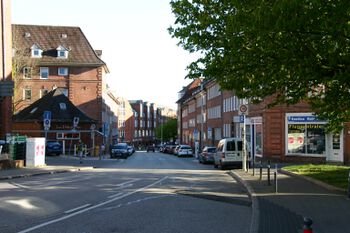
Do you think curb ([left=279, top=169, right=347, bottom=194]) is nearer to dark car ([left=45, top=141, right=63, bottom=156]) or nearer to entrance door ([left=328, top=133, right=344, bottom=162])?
entrance door ([left=328, top=133, right=344, bottom=162])

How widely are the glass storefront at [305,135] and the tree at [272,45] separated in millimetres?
19060

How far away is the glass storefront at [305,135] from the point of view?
37.8 metres

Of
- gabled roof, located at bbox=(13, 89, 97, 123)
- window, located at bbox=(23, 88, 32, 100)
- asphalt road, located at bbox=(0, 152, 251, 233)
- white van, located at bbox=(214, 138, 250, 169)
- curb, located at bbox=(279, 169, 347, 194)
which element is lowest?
asphalt road, located at bbox=(0, 152, 251, 233)

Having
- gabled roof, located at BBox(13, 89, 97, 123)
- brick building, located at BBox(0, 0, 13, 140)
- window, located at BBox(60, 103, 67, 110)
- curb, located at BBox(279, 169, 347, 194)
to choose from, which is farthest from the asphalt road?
window, located at BBox(60, 103, 67, 110)

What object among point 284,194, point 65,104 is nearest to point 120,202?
point 284,194

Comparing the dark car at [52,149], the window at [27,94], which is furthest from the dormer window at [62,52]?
the dark car at [52,149]

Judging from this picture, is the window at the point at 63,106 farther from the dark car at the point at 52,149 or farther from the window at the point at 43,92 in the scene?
the window at the point at 43,92

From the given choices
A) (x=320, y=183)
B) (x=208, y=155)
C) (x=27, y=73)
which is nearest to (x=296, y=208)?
(x=320, y=183)

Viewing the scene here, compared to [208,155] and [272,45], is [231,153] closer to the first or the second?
[208,155]

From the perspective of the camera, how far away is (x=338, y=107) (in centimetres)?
1784

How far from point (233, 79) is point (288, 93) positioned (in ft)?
6.71

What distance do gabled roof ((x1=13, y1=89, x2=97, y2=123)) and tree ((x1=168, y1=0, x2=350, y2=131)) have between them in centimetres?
4544

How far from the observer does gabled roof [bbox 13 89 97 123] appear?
61.3 m

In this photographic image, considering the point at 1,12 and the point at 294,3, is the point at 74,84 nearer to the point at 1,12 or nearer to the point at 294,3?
the point at 1,12
